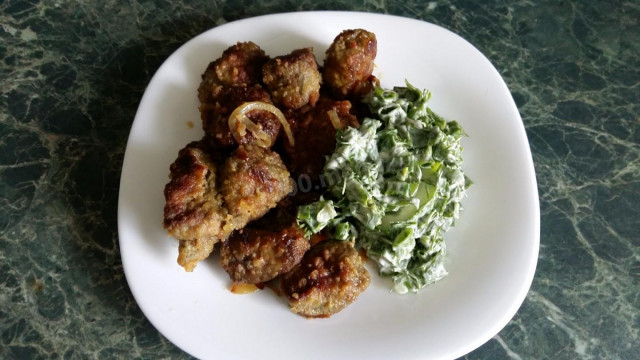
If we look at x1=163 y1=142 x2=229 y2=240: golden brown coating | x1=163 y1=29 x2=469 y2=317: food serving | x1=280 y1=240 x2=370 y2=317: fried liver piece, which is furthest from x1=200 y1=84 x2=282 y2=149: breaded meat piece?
x1=280 y1=240 x2=370 y2=317: fried liver piece

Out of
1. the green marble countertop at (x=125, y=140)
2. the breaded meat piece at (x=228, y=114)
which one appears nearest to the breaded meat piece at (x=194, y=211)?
the breaded meat piece at (x=228, y=114)

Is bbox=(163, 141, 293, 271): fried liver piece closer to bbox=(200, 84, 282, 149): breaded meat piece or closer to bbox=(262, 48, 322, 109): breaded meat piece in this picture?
bbox=(200, 84, 282, 149): breaded meat piece

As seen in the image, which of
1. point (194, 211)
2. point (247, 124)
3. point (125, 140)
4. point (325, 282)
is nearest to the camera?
point (194, 211)

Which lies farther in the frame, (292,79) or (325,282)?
(292,79)

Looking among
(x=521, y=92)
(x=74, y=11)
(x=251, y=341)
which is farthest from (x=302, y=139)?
(x=74, y=11)

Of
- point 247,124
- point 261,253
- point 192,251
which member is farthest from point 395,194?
point 192,251

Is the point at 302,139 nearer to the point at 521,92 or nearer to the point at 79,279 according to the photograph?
the point at 79,279

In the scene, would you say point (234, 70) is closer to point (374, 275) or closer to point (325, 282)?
point (325, 282)

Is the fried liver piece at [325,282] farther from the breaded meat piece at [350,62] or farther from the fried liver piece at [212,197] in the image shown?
the breaded meat piece at [350,62]
